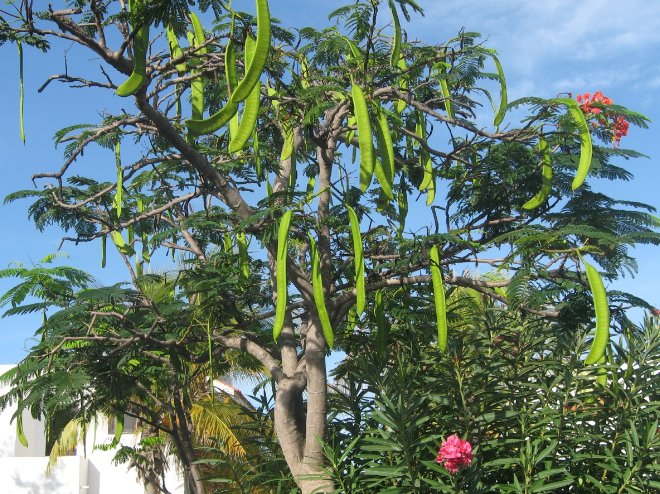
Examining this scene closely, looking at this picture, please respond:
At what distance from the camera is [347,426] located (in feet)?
19.7

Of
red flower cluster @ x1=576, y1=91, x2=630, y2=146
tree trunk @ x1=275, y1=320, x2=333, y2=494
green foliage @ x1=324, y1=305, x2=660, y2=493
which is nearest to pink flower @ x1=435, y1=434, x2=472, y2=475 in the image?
green foliage @ x1=324, y1=305, x2=660, y2=493

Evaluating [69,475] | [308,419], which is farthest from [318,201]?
[69,475]

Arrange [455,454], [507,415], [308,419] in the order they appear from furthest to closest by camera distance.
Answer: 1. [308,419]
2. [507,415]
3. [455,454]

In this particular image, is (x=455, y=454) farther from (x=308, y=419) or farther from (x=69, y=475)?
(x=69, y=475)

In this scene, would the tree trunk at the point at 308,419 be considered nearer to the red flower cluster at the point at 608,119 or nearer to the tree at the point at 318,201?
the tree at the point at 318,201

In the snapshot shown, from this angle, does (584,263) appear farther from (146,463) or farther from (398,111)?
(146,463)

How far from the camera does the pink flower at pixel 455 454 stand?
498 cm

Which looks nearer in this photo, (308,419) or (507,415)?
(507,415)

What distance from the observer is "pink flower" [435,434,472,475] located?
498cm

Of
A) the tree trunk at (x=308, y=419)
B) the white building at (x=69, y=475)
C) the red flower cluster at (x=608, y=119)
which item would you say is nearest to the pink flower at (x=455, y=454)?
the tree trunk at (x=308, y=419)

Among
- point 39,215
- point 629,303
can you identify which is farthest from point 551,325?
point 39,215

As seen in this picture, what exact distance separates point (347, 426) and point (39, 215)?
2807 mm

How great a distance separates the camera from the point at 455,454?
4.97 m

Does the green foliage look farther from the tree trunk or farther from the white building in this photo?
the white building
